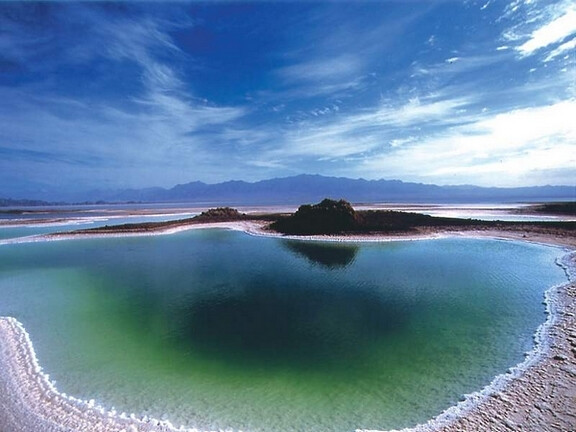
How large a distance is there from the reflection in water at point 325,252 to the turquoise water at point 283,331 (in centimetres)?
81

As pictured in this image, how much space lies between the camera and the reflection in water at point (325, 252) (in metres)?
30.8

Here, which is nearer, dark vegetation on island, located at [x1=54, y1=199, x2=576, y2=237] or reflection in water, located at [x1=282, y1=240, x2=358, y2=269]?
reflection in water, located at [x1=282, y1=240, x2=358, y2=269]

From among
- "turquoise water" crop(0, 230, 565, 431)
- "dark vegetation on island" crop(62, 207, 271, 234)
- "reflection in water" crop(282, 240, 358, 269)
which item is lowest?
"turquoise water" crop(0, 230, 565, 431)

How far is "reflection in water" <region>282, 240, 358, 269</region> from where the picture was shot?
30.8m

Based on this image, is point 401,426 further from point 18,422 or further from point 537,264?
point 537,264

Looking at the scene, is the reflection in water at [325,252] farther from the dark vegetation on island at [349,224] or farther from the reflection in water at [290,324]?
the reflection in water at [290,324]

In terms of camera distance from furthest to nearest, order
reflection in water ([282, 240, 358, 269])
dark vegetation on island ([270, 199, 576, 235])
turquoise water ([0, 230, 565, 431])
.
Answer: dark vegetation on island ([270, 199, 576, 235]) < reflection in water ([282, 240, 358, 269]) < turquoise water ([0, 230, 565, 431])

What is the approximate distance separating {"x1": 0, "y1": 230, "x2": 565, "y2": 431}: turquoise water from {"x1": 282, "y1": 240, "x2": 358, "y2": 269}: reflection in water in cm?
81

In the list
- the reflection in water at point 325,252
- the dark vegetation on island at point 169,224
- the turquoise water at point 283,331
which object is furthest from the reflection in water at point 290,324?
the dark vegetation on island at point 169,224

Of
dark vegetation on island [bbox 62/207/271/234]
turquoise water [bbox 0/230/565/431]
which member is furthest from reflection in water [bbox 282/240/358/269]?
dark vegetation on island [bbox 62/207/271/234]

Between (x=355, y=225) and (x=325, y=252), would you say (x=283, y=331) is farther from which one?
(x=355, y=225)

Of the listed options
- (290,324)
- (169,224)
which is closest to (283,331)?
(290,324)

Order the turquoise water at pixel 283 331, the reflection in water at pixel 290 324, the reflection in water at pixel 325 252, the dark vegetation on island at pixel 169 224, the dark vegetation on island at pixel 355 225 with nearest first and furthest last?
1. the turquoise water at pixel 283 331
2. the reflection in water at pixel 290 324
3. the reflection in water at pixel 325 252
4. the dark vegetation on island at pixel 355 225
5. the dark vegetation on island at pixel 169 224

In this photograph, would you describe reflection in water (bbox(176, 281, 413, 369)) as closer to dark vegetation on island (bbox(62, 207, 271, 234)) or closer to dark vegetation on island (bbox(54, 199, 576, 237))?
dark vegetation on island (bbox(54, 199, 576, 237))
